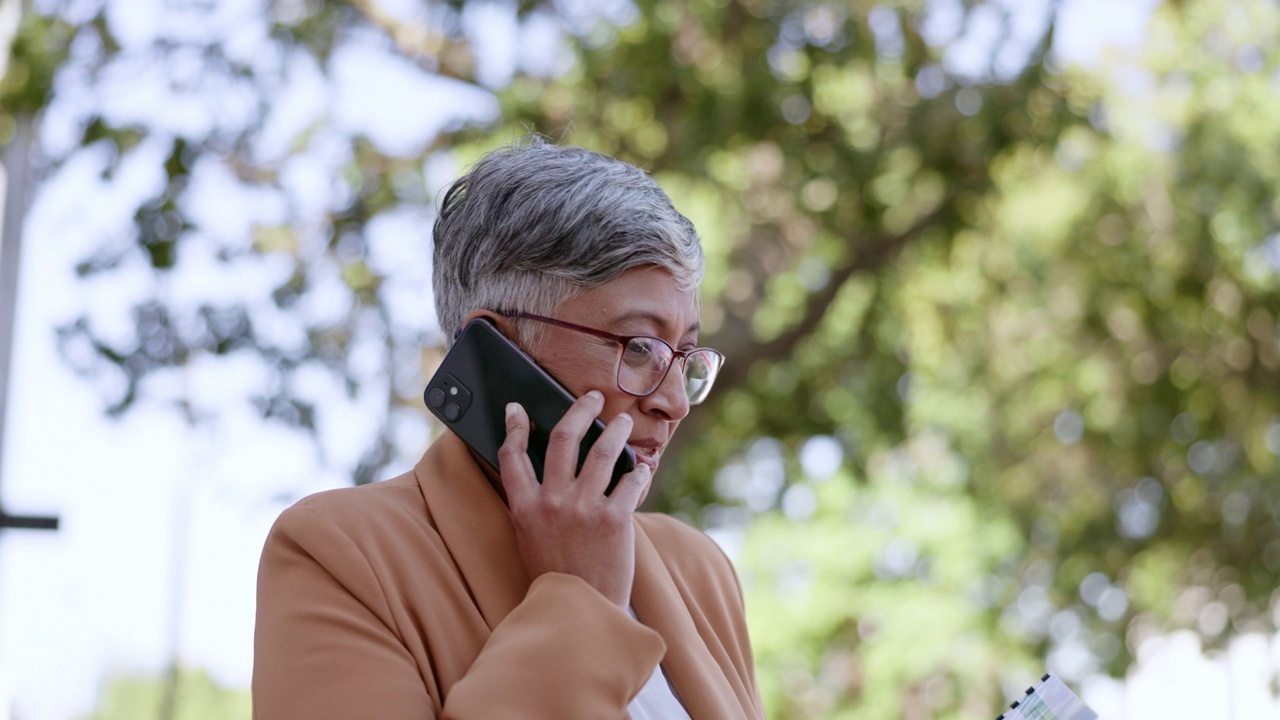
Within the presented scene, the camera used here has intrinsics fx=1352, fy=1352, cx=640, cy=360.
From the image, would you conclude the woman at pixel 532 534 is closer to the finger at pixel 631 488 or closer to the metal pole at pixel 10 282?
the finger at pixel 631 488

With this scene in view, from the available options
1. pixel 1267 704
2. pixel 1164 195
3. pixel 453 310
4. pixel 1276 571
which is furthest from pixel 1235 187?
pixel 453 310

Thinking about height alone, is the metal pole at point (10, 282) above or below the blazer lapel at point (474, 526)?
above

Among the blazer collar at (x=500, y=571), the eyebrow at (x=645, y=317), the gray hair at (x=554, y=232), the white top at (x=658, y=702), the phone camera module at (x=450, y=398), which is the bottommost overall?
the white top at (x=658, y=702)

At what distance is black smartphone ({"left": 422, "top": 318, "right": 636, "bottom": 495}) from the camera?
5.60ft

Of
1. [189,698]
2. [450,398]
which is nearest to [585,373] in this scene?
[450,398]

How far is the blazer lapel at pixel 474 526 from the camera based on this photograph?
5.54ft

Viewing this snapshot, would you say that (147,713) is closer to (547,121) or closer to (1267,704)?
(547,121)

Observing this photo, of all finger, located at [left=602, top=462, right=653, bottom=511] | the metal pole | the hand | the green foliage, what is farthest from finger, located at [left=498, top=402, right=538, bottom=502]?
the green foliage

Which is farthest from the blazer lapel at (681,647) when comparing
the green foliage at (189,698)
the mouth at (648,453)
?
the green foliage at (189,698)

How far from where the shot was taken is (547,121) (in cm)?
577

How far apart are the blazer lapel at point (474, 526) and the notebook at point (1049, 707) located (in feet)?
2.02

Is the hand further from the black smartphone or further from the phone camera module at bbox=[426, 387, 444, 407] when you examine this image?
the phone camera module at bbox=[426, 387, 444, 407]

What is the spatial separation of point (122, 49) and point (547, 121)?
1704 millimetres

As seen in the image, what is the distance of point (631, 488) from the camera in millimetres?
1620
